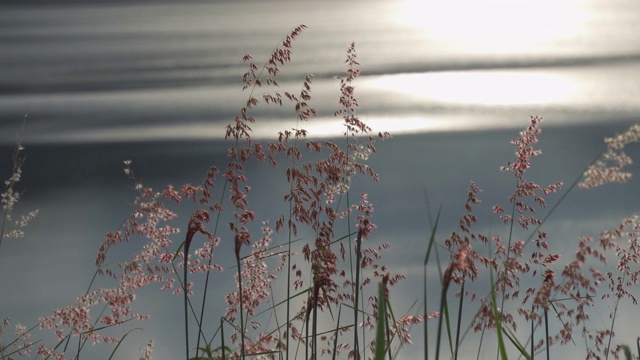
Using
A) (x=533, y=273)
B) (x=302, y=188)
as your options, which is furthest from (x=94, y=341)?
(x=533, y=273)

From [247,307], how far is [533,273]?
1.22 meters

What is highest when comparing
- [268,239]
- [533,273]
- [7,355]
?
[268,239]

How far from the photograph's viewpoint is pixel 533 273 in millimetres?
3301

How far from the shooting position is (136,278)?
4.00 metres

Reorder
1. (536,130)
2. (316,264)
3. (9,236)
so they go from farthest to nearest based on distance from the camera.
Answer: (9,236) → (536,130) → (316,264)

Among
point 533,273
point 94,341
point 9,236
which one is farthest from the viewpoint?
point 94,341

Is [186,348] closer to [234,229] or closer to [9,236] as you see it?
[234,229]

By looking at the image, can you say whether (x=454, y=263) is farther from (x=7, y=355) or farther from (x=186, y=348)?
(x=7, y=355)

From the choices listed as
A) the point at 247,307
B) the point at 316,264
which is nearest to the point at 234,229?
the point at 316,264

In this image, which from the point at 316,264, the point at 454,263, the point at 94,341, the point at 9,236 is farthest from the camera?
the point at 94,341

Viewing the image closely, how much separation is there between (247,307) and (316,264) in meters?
1.13

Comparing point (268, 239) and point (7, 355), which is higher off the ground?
point (268, 239)

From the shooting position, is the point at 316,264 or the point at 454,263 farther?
the point at 316,264

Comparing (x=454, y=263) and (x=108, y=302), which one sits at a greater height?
(x=108, y=302)
